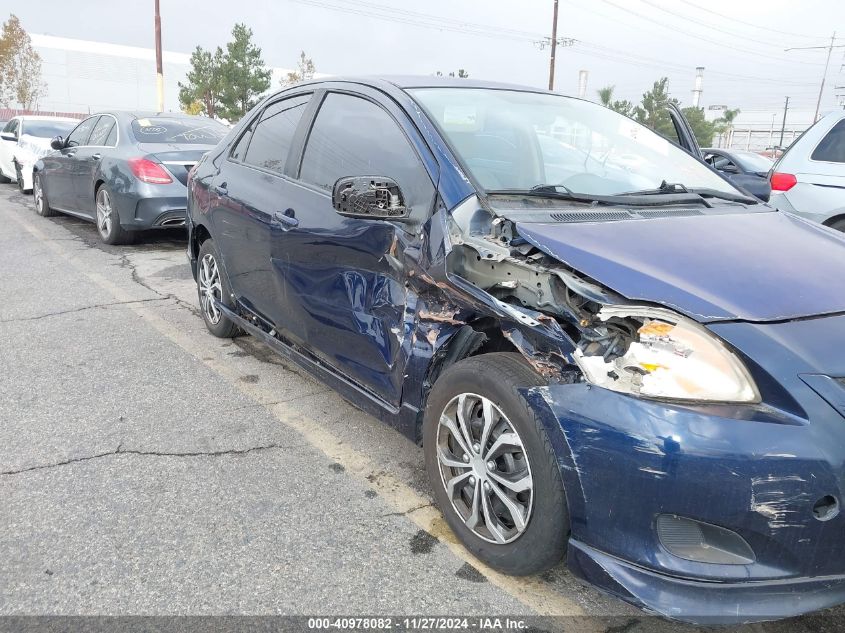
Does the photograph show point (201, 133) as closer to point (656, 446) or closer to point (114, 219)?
point (114, 219)

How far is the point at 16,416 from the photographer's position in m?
3.62

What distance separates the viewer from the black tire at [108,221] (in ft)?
26.0

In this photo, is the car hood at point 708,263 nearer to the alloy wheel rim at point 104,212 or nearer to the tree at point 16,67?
the alloy wheel rim at point 104,212

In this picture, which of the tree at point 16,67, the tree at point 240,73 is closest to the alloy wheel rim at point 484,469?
the tree at point 240,73

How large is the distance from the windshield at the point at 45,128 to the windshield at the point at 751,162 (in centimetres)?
1144

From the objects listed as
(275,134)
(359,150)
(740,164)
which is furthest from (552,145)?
(740,164)

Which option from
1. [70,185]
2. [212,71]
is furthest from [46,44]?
[70,185]

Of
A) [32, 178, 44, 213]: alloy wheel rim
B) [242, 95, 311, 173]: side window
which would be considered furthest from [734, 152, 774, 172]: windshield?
[32, 178, 44, 213]: alloy wheel rim

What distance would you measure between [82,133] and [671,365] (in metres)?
9.20

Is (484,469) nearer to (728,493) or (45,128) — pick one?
(728,493)

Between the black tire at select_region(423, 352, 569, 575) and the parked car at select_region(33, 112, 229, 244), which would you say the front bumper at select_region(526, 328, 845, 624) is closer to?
the black tire at select_region(423, 352, 569, 575)

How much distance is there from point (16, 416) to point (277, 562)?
1979mm

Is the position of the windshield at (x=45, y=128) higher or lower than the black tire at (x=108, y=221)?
higher

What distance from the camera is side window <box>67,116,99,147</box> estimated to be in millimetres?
9000
